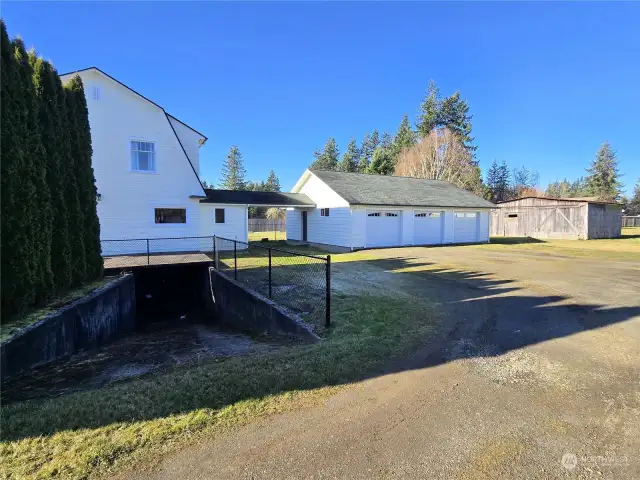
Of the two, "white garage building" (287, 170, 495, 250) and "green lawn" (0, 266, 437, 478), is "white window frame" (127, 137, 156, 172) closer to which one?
"white garage building" (287, 170, 495, 250)

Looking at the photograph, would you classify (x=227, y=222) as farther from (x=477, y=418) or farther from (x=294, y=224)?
(x=477, y=418)

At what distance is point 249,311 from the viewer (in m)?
7.76

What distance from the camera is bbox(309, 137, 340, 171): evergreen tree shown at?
6006 centimetres

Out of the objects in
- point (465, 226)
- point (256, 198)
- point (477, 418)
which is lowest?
point (477, 418)

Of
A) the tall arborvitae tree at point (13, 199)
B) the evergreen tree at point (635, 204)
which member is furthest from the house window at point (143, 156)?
the evergreen tree at point (635, 204)

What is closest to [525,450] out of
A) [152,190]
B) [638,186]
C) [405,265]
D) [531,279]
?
[531,279]

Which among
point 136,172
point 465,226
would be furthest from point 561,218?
point 136,172

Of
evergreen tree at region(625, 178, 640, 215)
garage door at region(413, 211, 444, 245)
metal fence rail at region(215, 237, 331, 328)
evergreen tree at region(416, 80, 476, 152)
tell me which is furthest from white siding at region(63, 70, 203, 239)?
evergreen tree at region(625, 178, 640, 215)

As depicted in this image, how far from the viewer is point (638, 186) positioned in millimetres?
61594

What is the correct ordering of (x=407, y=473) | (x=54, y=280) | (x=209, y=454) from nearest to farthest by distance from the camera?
(x=407, y=473), (x=209, y=454), (x=54, y=280)

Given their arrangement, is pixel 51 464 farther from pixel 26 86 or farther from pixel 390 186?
pixel 390 186

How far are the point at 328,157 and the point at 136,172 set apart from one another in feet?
156

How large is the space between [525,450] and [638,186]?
82416 millimetres

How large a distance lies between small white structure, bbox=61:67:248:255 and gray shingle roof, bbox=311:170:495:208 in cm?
837
